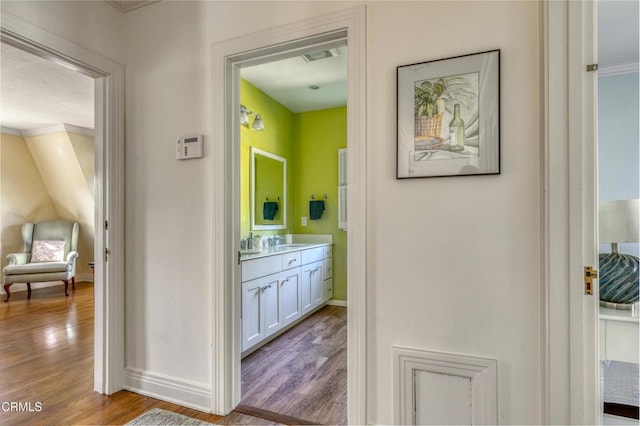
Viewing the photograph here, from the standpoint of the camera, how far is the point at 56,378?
2.38 m

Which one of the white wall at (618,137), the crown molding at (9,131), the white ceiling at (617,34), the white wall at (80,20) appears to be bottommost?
the white wall at (618,137)

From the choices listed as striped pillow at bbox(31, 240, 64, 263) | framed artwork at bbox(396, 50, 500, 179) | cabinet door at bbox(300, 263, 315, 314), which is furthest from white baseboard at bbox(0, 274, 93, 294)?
framed artwork at bbox(396, 50, 500, 179)

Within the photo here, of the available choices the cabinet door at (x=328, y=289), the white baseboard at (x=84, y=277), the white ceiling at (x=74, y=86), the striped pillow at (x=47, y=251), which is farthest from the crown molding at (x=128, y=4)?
the white baseboard at (x=84, y=277)

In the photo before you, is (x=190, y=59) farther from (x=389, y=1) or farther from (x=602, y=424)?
(x=602, y=424)

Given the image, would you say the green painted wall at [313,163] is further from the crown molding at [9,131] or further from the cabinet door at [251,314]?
the crown molding at [9,131]

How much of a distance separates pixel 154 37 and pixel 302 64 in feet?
4.64

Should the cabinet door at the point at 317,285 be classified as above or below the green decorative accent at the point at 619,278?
below

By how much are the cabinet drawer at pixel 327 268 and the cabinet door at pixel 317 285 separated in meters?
0.11

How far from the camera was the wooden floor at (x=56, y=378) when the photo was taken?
1.89 m

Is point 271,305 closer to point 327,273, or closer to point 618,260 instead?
point 327,273

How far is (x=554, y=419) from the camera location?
128 cm

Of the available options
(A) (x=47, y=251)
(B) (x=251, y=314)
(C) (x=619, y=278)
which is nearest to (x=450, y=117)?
(C) (x=619, y=278)

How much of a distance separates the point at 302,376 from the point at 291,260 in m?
1.19

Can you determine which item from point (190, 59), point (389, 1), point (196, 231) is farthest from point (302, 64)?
point (196, 231)
